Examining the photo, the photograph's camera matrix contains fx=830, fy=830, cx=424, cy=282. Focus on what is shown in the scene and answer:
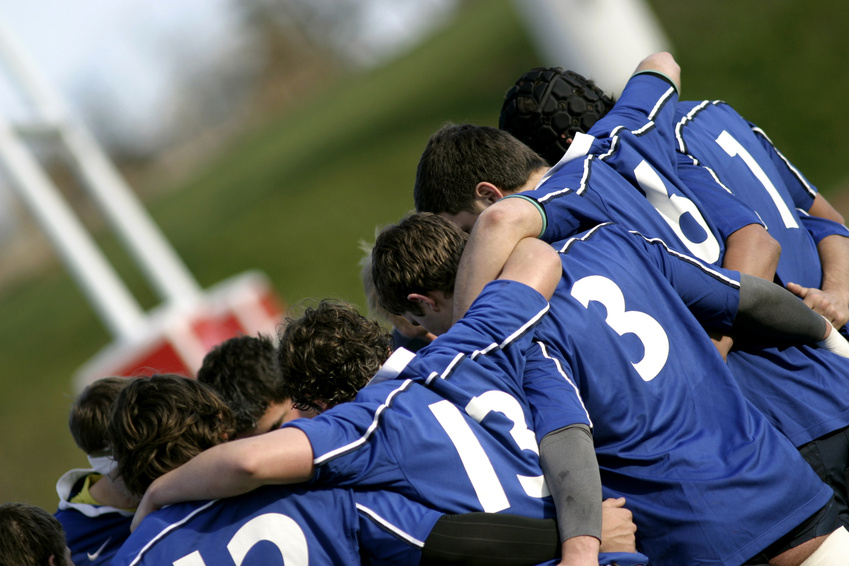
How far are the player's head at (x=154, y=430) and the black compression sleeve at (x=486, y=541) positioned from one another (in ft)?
2.43

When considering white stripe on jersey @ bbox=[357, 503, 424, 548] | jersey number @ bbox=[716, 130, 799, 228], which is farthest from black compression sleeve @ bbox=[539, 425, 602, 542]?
jersey number @ bbox=[716, 130, 799, 228]

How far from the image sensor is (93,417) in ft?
9.42

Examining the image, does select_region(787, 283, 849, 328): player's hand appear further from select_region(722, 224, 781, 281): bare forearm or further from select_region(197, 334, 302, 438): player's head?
select_region(197, 334, 302, 438): player's head

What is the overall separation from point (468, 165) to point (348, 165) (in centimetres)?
1849

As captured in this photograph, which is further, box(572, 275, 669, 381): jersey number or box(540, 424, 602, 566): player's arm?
box(572, 275, 669, 381): jersey number

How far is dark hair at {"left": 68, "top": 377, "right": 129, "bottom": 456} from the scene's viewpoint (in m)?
2.87

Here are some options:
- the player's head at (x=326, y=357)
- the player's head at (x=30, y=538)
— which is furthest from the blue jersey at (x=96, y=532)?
the player's head at (x=326, y=357)

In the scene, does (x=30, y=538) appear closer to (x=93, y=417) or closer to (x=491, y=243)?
(x=93, y=417)

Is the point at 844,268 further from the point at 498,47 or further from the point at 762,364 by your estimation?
the point at 498,47

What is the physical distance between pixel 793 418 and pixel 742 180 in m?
0.86

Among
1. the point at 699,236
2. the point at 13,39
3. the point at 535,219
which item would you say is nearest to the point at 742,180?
the point at 699,236

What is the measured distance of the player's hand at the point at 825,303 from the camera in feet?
8.45

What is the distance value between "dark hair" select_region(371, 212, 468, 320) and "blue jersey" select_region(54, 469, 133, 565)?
1.15 m

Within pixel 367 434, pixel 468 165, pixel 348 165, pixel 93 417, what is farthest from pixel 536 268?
pixel 348 165
